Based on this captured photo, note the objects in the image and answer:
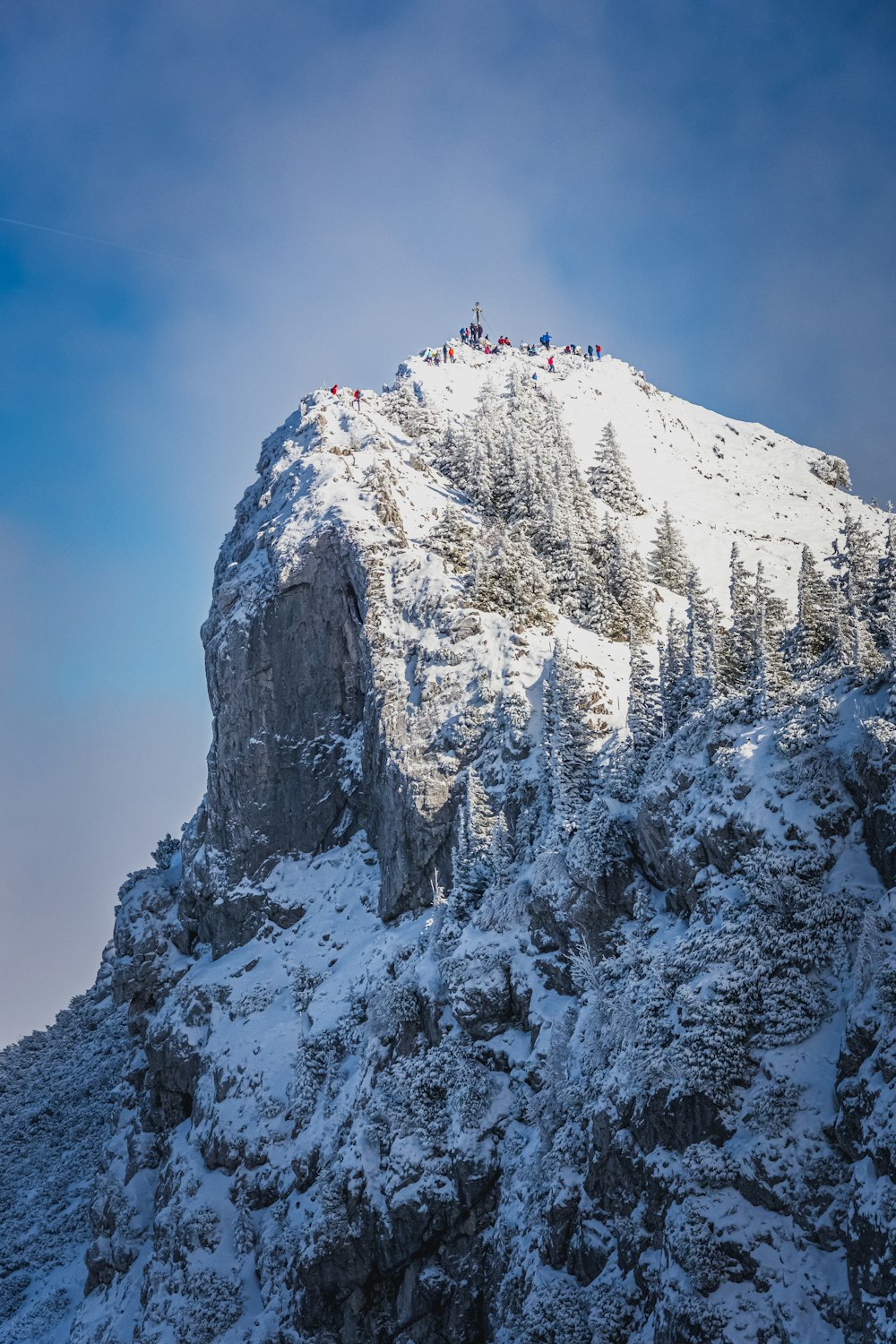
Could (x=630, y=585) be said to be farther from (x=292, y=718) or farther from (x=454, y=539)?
(x=292, y=718)

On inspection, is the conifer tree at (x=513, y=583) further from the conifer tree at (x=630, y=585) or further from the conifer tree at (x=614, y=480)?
the conifer tree at (x=614, y=480)

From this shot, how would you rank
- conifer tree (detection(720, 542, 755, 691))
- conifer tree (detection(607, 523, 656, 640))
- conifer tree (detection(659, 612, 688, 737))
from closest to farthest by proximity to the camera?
1. conifer tree (detection(720, 542, 755, 691))
2. conifer tree (detection(659, 612, 688, 737))
3. conifer tree (detection(607, 523, 656, 640))

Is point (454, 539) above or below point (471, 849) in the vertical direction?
above

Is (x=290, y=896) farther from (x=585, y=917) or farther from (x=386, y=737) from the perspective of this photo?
(x=585, y=917)

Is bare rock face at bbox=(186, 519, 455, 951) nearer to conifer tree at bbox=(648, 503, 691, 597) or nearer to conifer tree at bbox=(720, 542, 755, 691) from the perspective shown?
conifer tree at bbox=(720, 542, 755, 691)

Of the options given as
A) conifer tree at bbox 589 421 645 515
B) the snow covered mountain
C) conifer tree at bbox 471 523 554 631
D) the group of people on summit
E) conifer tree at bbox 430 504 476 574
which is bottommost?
the snow covered mountain

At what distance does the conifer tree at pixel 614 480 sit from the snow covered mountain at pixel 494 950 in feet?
1.46

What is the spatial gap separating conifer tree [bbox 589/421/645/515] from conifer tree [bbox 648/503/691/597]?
6.52m

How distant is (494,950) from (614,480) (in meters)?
58.9

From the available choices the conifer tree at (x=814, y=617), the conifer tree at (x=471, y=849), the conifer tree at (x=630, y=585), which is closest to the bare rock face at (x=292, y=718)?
the conifer tree at (x=471, y=849)

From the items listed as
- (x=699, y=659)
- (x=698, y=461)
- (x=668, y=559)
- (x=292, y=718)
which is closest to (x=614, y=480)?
(x=668, y=559)

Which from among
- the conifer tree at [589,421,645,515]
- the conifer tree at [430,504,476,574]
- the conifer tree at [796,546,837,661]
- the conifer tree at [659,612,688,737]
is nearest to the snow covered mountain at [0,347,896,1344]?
the conifer tree at [659,612,688,737]

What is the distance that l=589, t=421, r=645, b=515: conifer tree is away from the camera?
96.6 m

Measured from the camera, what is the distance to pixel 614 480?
97750mm
